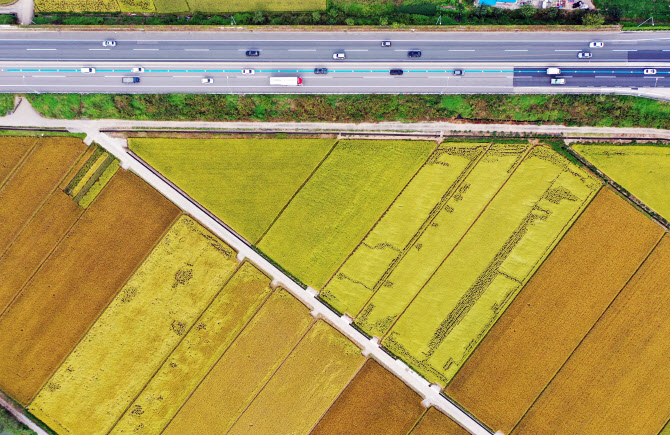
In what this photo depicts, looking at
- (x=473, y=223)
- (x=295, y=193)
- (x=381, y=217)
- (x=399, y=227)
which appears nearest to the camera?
(x=473, y=223)

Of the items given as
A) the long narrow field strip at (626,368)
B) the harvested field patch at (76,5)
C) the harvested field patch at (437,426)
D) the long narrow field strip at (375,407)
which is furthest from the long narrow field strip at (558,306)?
the harvested field patch at (76,5)

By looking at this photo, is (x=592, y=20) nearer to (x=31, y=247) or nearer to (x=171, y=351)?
(x=171, y=351)

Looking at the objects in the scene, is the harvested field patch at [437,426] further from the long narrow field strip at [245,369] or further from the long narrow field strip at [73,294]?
the long narrow field strip at [73,294]

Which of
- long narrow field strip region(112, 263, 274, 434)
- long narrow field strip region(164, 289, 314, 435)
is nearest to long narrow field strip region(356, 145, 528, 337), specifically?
long narrow field strip region(164, 289, 314, 435)

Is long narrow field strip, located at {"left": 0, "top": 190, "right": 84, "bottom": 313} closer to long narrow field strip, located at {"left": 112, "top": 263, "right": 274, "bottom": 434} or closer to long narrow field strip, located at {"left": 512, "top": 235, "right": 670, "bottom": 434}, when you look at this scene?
long narrow field strip, located at {"left": 112, "top": 263, "right": 274, "bottom": 434}

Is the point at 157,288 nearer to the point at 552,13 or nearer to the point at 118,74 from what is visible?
the point at 118,74

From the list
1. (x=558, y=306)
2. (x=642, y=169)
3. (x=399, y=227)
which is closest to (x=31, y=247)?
(x=399, y=227)

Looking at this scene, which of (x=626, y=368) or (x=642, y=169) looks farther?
(x=642, y=169)
